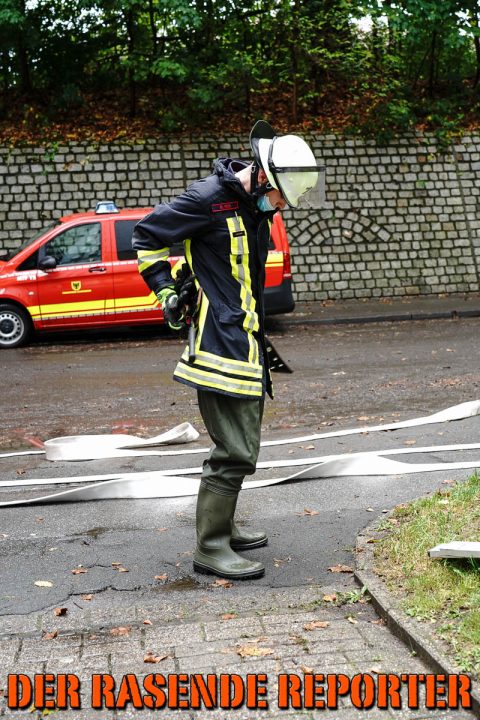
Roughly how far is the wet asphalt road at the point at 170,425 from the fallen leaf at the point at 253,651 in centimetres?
83

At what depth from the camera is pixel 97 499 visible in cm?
627

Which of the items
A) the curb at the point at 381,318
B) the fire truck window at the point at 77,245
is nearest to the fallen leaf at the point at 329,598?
the fire truck window at the point at 77,245

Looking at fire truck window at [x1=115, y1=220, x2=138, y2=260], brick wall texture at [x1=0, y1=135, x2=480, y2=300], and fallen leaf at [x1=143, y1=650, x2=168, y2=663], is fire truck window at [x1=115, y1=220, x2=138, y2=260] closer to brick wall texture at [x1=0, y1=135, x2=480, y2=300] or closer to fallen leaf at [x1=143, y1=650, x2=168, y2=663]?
brick wall texture at [x1=0, y1=135, x2=480, y2=300]

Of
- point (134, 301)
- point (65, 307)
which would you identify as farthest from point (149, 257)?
point (65, 307)

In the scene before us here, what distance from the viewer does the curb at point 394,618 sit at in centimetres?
351

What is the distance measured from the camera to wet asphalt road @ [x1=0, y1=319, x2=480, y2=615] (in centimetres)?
492

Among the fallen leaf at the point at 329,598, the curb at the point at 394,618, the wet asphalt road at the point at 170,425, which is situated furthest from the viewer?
the wet asphalt road at the point at 170,425

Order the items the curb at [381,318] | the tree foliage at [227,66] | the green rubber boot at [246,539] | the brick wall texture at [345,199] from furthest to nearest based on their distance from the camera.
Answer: the tree foliage at [227,66] → the brick wall texture at [345,199] → the curb at [381,318] → the green rubber boot at [246,539]

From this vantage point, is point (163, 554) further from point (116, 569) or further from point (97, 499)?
point (97, 499)

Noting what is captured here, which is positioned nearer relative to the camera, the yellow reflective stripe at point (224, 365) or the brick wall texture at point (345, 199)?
the yellow reflective stripe at point (224, 365)

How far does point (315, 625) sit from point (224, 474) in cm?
97

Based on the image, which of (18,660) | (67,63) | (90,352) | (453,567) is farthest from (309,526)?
(67,63)

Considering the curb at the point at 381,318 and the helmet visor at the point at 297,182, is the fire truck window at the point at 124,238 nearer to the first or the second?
the curb at the point at 381,318

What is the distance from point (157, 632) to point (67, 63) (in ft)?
65.3
